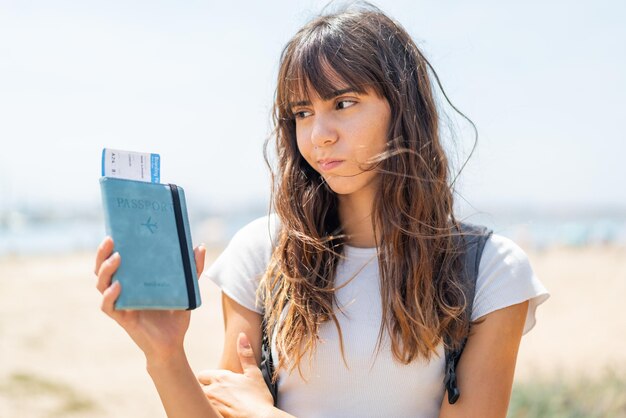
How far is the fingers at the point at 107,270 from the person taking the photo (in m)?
1.73

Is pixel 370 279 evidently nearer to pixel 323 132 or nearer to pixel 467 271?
pixel 467 271

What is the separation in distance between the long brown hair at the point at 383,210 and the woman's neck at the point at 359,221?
52mm

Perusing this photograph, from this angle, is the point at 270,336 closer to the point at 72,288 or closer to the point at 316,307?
the point at 316,307

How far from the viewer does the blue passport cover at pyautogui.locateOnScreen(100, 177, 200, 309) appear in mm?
1772

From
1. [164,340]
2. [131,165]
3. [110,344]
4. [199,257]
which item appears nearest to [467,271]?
[199,257]

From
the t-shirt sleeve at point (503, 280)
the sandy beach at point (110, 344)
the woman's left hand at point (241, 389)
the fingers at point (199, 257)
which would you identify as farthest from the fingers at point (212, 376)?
the sandy beach at point (110, 344)

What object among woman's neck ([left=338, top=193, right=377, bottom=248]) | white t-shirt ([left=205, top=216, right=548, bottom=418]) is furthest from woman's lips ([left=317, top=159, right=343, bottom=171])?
white t-shirt ([left=205, top=216, right=548, bottom=418])

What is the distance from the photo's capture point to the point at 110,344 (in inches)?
485

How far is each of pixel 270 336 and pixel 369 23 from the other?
109 cm

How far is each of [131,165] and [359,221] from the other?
37.8 inches

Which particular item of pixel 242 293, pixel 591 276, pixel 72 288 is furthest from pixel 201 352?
pixel 591 276

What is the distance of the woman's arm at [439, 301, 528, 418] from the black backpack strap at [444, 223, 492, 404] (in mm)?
31

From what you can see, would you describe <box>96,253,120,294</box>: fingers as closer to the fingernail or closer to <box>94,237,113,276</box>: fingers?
<box>94,237,113,276</box>: fingers

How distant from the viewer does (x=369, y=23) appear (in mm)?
2410
